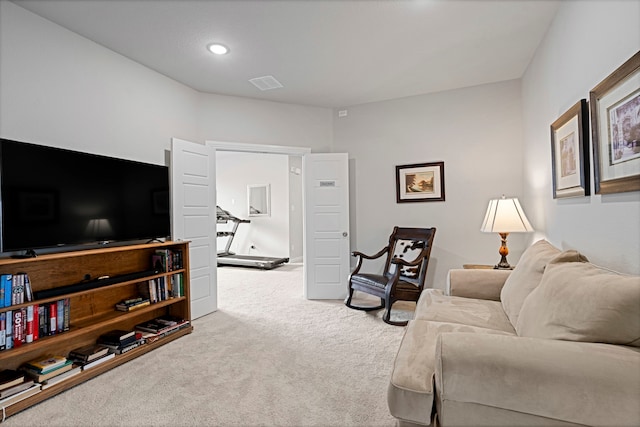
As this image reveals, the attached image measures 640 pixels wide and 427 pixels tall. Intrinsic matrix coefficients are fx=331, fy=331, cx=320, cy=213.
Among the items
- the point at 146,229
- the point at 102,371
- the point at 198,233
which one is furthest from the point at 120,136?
the point at 102,371

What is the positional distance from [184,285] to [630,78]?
3.45 m

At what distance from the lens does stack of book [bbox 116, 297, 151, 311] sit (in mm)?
2715

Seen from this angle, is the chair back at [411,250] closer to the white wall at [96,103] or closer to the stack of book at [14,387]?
the white wall at [96,103]

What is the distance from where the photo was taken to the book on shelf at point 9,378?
6.20ft

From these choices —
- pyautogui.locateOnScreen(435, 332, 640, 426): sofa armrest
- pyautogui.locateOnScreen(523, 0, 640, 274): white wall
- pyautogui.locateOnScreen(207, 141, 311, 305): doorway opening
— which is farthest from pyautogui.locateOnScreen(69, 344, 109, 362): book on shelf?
pyautogui.locateOnScreen(207, 141, 311, 305): doorway opening

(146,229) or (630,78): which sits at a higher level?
(630,78)

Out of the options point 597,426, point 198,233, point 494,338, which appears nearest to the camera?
point 597,426

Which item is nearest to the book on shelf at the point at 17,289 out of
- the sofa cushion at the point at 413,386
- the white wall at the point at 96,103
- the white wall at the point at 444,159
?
the white wall at the point at 96,103

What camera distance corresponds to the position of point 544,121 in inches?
112

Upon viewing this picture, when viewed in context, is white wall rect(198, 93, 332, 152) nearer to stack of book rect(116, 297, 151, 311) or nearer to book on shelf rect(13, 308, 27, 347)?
stack of book rect(116, 297, 151, 311)

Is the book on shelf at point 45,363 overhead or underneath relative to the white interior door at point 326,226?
underneath

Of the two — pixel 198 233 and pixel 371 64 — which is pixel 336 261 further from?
pixel 371 64

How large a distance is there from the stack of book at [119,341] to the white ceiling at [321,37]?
2.40 metres

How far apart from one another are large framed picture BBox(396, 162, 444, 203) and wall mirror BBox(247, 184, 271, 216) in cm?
419
